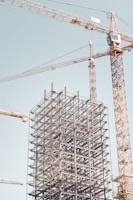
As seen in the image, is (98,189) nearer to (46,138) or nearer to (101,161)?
(101,161)

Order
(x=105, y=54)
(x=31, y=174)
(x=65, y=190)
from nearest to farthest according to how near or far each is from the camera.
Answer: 1. (x=65, y=190)
2. (x=31, y=174)
3. (x=105, y=54)

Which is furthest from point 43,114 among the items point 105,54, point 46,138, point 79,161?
point 105,54

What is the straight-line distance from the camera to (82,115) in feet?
305

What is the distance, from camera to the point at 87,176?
87812 mm

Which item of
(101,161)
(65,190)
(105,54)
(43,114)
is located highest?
(105,54)

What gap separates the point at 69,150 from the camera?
8944cm

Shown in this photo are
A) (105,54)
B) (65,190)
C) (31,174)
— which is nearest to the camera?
(65,190)

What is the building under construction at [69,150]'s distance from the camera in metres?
85.9

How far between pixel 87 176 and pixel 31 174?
30.6 feet

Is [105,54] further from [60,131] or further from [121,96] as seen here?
[60,131]

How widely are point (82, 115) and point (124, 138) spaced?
8.02m

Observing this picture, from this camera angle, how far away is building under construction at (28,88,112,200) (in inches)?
3381

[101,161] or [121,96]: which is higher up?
[121,96]

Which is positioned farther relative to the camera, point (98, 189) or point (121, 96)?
point (121, 96)
